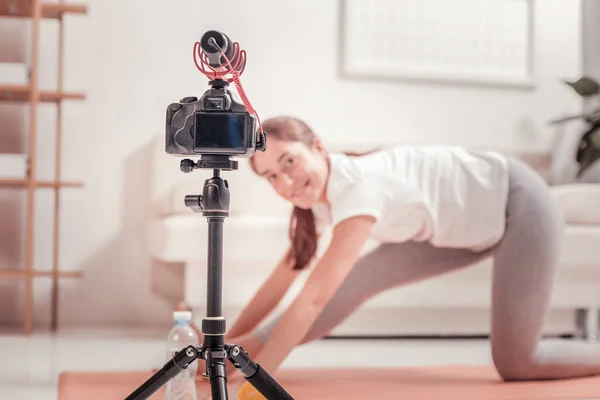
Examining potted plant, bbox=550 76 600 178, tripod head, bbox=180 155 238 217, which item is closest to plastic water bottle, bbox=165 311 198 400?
tripod head, bbox=180 155 238 217

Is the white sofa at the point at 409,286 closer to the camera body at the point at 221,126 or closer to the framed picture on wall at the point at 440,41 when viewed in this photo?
the framed picture on wall at the point at 440,41

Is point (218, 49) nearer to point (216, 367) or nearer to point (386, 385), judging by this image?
Answer: point (216, 367)

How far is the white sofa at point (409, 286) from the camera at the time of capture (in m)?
2.73

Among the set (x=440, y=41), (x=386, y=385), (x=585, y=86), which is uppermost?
(x=440, y=41)

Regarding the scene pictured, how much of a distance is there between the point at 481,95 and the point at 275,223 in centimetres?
145

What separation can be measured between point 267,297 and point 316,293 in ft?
1.10

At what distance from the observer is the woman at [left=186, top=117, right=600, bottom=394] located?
5.57 feet

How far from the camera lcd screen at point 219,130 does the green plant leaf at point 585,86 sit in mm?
2766

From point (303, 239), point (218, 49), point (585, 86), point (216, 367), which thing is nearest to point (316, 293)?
point (303, 239)

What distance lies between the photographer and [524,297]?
179 cm

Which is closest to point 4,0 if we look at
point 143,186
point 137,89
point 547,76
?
point 137,89

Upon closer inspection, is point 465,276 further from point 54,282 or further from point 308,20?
point 54,282

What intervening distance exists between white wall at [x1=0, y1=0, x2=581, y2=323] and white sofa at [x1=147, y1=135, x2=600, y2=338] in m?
0.45

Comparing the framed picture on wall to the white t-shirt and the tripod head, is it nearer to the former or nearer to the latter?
the white t-shirt
